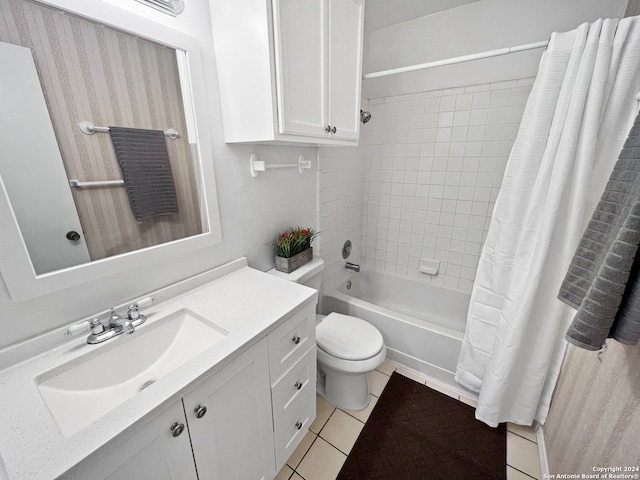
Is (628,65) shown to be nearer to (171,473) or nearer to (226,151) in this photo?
(226,151)

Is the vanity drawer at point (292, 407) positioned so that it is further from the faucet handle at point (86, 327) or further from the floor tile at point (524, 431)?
the floor tile at point (524, 431)

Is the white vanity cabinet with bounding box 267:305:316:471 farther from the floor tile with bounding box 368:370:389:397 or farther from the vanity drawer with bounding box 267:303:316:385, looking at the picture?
the floor tile with bounding box 368:370:389:397

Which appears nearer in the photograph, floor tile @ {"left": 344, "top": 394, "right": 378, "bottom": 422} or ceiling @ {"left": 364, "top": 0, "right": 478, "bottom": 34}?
floor tile @ {"left": 344, "top": 394, "right": 378, "bottom": 422}

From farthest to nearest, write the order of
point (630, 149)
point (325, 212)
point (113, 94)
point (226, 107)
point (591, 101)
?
point (325, 212) → point (226, 107) → point (591, 101) → point (113, 94) → point (630, 149)

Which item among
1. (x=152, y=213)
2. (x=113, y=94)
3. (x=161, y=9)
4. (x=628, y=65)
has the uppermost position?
(x=161, y=9)

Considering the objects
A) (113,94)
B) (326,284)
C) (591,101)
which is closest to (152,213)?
(113,94)

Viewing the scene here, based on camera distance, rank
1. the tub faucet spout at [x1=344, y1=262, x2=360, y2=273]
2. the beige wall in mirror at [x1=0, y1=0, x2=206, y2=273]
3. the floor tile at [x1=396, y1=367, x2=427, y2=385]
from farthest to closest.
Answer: the tub faucet spout at [x1=344, y1=262, x2=360, y2=273] < the floor tile at [x1=396, y1=367, x2=427, y2=385] < the beige wall in mirror at [x1=0, y1=0, x2=206, y2=273]

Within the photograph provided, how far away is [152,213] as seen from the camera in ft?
3.18

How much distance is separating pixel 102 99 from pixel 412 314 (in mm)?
2438

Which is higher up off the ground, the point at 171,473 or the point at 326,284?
the point at 171,473

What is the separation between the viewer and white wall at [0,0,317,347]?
76cm

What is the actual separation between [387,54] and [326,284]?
1840 mm

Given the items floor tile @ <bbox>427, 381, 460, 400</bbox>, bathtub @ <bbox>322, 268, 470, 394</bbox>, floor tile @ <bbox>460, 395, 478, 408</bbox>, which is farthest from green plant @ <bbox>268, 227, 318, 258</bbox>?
floor tile @ <bbox>460, 395, 478, 408</bbox>

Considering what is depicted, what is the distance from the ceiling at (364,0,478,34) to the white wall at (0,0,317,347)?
1.04 m
